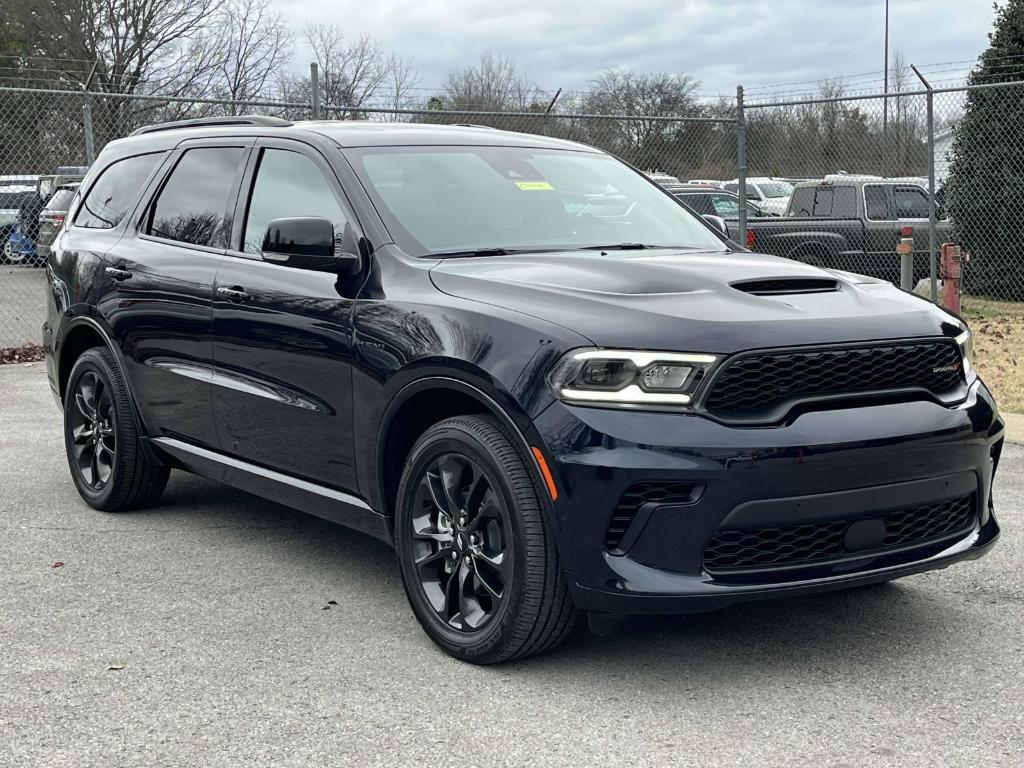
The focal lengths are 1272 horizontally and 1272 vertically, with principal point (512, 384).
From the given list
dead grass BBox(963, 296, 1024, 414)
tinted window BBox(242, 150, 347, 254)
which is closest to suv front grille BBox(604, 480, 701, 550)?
tinted window BBox(242, 150, 347, 254)

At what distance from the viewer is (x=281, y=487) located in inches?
197

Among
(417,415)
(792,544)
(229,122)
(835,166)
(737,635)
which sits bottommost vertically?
(737,635)

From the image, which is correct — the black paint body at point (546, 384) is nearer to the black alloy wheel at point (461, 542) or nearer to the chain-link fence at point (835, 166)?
the black alloy wheel at point (461, 542)

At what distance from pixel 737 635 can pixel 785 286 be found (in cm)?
120

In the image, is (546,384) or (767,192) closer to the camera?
(546,384)

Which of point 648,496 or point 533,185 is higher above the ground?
point 533,185

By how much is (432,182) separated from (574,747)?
2364 millimetres

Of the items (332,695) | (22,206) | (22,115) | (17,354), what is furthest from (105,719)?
(22,206)

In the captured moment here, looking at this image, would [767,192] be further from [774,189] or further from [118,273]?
[118,273]

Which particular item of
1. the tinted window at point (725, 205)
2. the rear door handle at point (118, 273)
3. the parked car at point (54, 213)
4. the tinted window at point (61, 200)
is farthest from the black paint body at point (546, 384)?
the tinted window at point (725, 205)

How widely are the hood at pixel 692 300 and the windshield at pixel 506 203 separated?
0.82ft

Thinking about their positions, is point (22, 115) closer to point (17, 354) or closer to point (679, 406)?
point (17, 354)

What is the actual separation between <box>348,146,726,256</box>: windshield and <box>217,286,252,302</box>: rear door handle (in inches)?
27.0

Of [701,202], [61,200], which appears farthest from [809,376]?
[701,202]
